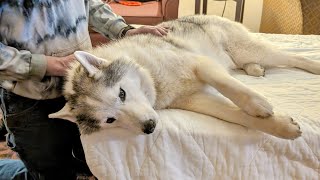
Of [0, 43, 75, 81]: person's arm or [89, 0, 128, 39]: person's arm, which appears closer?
[0, 43, 75, 81]: person's arm

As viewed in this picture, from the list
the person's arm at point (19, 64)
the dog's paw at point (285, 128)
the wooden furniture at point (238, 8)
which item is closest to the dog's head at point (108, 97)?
the person's arm at point (19, 64)

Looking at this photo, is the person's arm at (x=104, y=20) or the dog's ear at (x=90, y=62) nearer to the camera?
the dog's ear at (x=90, y=62)

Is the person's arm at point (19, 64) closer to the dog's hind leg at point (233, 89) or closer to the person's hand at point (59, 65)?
the person's hand at point (59, 65)

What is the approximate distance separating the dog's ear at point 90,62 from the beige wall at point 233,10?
251 centimetres

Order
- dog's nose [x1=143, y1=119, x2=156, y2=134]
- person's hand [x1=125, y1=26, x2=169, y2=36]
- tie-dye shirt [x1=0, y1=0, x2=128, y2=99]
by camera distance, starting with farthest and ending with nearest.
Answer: person's hand [x1=125, y1=26, x2=169, y2=36] < tie-dye shirt [x1=0, y1=0, x2=128, y2=99] < dog's nose [x1=143, y1=119, x2=156, y2=134]

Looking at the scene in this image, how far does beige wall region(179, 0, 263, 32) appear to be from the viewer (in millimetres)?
3549

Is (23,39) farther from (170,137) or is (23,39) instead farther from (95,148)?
(170,137)

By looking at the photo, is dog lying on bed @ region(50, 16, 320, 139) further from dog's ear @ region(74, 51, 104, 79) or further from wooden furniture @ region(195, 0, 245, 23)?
wooden furniture @ region(195, 0, 245, 23)

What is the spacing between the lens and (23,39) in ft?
4.24

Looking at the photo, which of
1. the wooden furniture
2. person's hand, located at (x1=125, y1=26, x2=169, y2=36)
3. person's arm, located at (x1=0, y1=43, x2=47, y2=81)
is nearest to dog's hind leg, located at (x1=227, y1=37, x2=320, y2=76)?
person's hand, located at (x1=125, y1=26, x2=169, y2=36)

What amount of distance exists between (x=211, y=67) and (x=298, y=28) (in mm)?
1823

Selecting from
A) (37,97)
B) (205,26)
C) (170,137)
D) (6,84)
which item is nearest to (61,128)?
(37,97)

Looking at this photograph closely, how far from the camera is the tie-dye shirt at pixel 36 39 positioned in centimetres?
123

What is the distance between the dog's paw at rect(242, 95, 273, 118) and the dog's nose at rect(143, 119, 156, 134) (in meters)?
0.33
